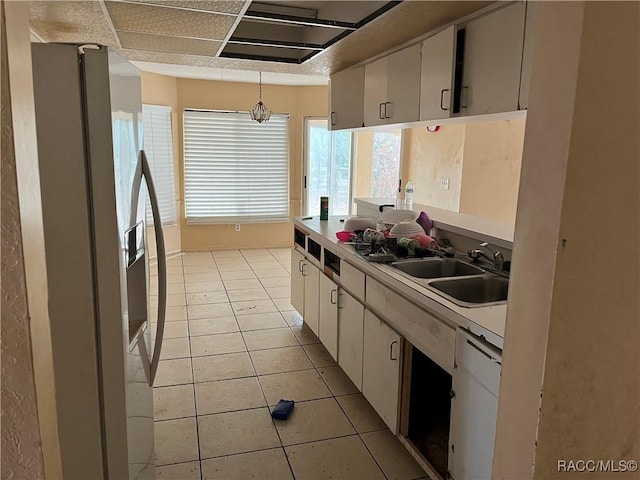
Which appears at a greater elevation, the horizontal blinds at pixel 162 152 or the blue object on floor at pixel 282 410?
the horizontal blinds at pixel 162 152

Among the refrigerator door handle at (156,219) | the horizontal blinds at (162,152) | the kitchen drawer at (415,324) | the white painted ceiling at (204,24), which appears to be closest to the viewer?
the refrigerator door handle at (156,219)

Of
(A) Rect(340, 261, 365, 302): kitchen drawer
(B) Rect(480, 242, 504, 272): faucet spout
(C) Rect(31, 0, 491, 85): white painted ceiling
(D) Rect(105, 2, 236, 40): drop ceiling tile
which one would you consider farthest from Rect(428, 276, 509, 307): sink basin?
(D) Rect(105, 2, 236, 40): drop ceiling tile

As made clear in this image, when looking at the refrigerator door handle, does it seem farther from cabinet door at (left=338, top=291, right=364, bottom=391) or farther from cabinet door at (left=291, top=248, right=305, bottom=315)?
cabinet door at (left=291, top=248, right=305, bottom=315)

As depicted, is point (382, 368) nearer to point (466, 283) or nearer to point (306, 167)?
point (466, 283)

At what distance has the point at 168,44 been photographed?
319 centimetres

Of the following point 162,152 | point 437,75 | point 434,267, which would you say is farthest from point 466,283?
point 162,152

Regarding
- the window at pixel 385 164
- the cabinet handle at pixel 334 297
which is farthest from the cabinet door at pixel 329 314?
the window at pixel 385 164

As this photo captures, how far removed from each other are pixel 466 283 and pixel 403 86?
1.33 meters

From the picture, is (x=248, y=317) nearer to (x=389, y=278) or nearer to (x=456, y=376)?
(x=389, y=278)

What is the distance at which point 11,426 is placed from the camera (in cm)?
56

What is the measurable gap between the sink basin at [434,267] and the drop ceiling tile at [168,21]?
5.39 feet

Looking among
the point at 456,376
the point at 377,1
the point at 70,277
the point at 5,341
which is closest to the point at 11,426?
the point at 5,341

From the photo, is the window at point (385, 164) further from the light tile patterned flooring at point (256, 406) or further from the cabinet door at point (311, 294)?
the cabinet door at point (311, 294)

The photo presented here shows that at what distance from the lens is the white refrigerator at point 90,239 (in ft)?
4.56
